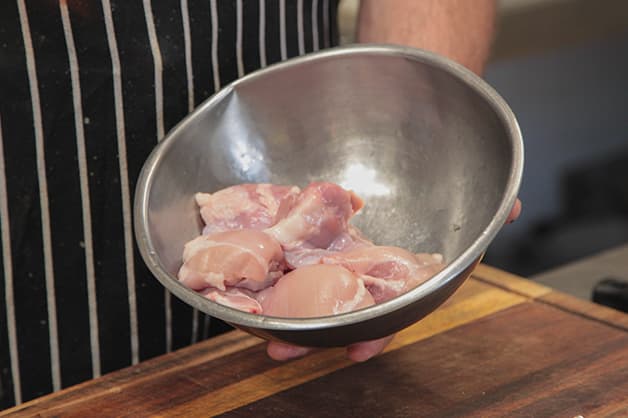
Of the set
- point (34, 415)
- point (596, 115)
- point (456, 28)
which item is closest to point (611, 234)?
point (596, 115)

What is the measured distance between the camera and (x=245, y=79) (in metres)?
1.22

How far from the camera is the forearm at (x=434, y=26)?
1451 mm

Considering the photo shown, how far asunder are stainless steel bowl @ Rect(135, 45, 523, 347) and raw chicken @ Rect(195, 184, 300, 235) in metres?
0.03

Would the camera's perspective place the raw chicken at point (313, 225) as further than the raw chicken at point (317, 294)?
Yes

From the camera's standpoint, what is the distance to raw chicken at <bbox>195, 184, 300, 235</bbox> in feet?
3.82

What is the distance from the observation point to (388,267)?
108 centimetres

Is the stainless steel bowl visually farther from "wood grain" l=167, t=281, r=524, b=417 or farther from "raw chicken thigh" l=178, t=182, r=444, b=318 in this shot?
"wood grain" l=167, t=281, r=524, b=417

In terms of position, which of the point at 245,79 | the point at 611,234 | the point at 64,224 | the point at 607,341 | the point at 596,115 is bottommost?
the point at 611,234

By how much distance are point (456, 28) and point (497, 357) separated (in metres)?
0.52

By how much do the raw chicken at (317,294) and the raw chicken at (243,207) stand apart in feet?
0.42

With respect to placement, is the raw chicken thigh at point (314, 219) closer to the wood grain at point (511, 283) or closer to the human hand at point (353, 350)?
the human hand at point (353, 350)

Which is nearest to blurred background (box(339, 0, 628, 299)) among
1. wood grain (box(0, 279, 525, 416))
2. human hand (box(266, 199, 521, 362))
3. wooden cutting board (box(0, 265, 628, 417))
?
wooden cutting board (box(0, 265, 628, 417))

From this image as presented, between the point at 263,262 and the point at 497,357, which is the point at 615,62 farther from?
the point at 263,262

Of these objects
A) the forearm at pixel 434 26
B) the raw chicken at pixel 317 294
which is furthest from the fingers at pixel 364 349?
the forearm at pixel 434 26
